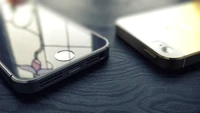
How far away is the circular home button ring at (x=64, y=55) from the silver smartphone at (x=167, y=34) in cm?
12

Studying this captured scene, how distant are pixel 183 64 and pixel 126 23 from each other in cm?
14

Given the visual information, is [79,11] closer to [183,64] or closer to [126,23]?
[126,23]

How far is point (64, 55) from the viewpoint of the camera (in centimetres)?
42

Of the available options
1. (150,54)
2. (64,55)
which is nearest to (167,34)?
(150,54)

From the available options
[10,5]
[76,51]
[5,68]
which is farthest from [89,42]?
[10,5]

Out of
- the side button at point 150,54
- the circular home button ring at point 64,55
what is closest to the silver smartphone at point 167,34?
the side button at point 150,54

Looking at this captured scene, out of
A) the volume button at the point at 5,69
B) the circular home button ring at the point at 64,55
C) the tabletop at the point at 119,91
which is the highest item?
the circular home button ring at the point at 64,55

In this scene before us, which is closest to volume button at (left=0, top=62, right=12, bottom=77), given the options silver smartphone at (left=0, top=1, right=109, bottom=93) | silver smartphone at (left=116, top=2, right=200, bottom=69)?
silver smartphone at (left=0, top=1, right=109, bottom=93)

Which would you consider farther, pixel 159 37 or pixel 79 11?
pixel 79 11

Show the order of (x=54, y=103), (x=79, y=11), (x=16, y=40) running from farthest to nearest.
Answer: (x=79, y=11) → (x=16, y=40) → (x=54, y=103)

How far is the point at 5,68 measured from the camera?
0.39m

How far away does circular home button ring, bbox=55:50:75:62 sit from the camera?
407 mm

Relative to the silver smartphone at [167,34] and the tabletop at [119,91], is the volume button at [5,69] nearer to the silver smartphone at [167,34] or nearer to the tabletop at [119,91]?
the tabletop at [119,91]

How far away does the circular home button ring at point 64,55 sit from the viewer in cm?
41
